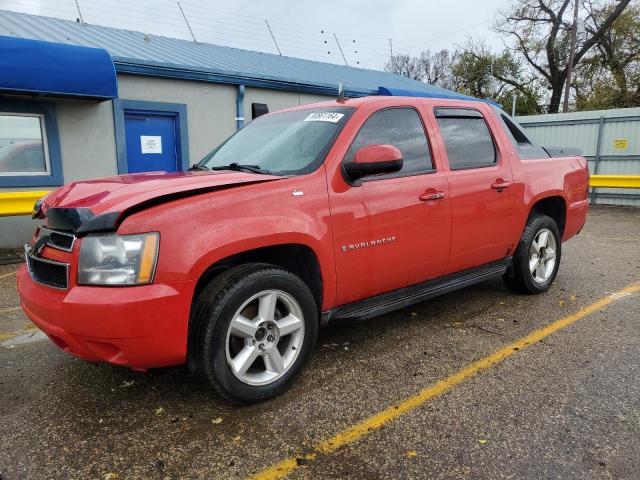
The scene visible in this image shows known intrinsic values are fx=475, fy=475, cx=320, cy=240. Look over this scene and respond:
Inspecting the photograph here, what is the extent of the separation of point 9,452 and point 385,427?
6.35 feet

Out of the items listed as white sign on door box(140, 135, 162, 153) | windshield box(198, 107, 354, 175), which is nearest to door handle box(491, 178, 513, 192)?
windshield box(198, 107, 354, 175)

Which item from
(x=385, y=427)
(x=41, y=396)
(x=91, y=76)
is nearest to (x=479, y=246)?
(x=385, y=427)

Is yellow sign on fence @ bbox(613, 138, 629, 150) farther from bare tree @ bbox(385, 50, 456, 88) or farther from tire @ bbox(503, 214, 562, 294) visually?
bare tree @ bbox(385, 50, 456, 88)

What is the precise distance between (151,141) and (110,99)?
4.01 ft

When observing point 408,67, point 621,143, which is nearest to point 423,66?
point 408,67

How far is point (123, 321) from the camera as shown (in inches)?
90.5

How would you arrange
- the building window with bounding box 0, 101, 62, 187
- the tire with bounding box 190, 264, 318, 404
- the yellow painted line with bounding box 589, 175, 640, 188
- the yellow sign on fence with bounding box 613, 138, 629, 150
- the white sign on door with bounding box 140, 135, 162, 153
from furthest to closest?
1. the yellow sign on fence with bounding box 613, 138, 629, 150
2. the yellow painted line with bounding box 589, 175, 640, 188
3. the white sign on door with bounding box 140, 135, 162, 153
4. the building window with bounding box 0, 101, 62, 187
5. the tire with bounding box 190, 264, 318, 404

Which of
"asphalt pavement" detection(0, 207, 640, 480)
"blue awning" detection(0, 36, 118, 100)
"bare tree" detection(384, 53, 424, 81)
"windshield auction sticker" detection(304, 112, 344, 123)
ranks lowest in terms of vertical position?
"asphalt pavement" detection(0, 207, 640, 480)

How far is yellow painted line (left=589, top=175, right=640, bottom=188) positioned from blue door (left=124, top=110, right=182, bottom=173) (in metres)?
10.8

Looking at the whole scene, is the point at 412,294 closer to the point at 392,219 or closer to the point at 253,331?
the point at 392,219

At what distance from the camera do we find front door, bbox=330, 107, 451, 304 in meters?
3.09

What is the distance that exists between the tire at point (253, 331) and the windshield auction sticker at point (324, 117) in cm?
119

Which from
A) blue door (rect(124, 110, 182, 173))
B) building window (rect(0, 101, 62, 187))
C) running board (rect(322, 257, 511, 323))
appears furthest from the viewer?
blue door (rect(124, 110, 182, 173))

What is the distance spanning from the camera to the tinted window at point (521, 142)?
4473 mm
